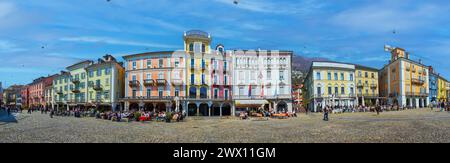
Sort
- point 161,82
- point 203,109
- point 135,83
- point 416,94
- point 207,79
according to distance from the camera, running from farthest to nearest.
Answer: point 416,94 < point 203,109 < point 135,83 < point 207,79 < point 161,82

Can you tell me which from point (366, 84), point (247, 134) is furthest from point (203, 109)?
point (366, 84)

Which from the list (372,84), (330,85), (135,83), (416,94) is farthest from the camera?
(372,84)

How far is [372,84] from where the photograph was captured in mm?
63531

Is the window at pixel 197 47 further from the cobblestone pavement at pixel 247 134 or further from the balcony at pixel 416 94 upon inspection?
the balcony at pixel 416 94

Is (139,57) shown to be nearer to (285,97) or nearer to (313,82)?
(285,97)

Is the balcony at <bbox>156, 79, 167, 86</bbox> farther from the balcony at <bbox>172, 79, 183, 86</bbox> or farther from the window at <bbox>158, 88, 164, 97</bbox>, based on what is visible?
the balcony at <bbox>172, 79, 183, 86</bbox>

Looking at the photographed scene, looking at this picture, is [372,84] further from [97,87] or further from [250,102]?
[97,87]

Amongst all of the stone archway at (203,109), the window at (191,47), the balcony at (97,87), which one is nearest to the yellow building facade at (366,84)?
the stone archway at (203,109)

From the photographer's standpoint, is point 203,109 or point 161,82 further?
point 203,109

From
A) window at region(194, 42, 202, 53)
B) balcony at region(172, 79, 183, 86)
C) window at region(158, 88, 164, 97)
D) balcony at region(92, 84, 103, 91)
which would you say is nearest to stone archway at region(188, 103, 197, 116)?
balcony at region(172, 79, 183, 86)

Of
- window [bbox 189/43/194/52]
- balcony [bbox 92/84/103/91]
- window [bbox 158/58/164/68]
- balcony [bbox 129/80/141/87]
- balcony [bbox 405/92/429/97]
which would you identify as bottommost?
balcony [bbox 405/92/429/97]

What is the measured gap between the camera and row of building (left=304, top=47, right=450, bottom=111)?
5669 centimetres

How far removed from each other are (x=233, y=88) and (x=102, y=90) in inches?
946
